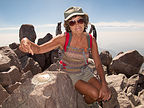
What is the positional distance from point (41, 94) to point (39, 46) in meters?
1.41

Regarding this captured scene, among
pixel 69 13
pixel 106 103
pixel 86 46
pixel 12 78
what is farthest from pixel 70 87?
pixel 12 78

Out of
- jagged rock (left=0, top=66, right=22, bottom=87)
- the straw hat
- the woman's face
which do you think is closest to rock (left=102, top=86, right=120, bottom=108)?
the woman's face

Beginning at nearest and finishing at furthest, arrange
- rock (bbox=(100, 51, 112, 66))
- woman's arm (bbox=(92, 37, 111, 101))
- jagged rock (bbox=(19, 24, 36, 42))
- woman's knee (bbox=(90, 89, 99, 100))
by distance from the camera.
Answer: woman's knee (bbox=(90, 89, 99, 100))
woman's arm (bbox=(92, 37, 111, 101))
rock (bbox=(100, 51, 112, 66))
jagged rock (bbox=(19, 24, 36, 42))

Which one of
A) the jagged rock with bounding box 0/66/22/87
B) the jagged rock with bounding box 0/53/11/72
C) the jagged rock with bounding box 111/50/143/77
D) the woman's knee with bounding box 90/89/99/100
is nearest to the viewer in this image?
the woman's knee with bounding box 90/89/99/100

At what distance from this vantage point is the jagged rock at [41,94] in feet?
8.90

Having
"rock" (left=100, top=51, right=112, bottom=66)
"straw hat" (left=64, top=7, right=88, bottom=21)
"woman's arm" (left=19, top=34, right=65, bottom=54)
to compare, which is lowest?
"rock" (left=100, top=51, right=112, bottom=66)

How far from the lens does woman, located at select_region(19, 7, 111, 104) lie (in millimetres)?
3896

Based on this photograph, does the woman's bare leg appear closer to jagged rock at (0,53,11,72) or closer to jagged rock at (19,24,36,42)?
jagged rock at (0,53,11,72)

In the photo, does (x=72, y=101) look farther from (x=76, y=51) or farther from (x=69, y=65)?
(x=76, y=51)

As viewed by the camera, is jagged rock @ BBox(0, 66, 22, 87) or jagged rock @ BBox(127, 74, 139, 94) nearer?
jagged rock @ BBox(0, 66, 22, 87)

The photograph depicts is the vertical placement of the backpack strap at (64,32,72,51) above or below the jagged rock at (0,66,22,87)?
above

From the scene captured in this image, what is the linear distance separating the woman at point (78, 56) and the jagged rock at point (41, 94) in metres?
0.78

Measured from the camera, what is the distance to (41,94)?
2.73 m

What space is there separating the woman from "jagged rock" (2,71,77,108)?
0.78m
